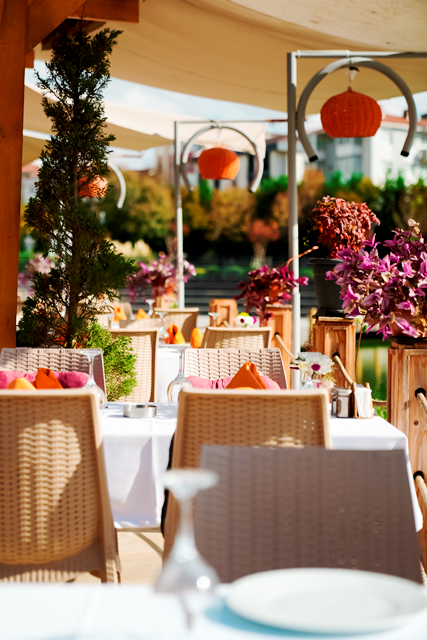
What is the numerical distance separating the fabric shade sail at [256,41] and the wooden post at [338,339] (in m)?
2.22

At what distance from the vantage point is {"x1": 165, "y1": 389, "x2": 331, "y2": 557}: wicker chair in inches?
71.3

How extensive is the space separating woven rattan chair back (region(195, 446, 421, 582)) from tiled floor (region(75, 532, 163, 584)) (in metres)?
1.39

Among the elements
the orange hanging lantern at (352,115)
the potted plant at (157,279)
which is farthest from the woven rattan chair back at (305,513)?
the potted plant at (157,279)

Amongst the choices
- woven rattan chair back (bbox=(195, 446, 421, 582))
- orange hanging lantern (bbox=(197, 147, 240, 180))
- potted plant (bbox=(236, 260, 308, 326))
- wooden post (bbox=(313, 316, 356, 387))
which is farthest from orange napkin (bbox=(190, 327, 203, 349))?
woven rattan chair back (bbox=(195, 446, 421, 582))

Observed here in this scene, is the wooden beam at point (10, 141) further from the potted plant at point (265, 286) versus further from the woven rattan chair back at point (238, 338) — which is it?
the potted plant at point (265, 286)

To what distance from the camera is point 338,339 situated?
4.11 m

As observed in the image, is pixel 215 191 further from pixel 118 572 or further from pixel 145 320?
pixel 118 572

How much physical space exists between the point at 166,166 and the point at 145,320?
40.5 m

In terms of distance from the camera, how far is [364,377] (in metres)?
9.69

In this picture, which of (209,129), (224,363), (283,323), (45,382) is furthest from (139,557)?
(209,129)

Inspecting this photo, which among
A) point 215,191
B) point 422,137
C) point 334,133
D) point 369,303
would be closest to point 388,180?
point 422,137

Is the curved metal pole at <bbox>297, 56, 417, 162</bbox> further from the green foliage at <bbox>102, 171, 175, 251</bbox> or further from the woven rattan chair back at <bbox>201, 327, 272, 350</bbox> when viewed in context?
the green foliage at <bbox>102, 171, 175, 251</bbox>

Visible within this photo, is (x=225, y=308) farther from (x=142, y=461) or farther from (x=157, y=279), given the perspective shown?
(x=142, y=461)

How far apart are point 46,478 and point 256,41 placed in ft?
16.0
